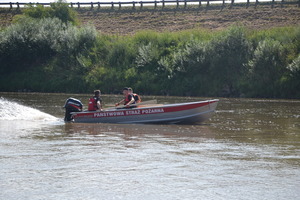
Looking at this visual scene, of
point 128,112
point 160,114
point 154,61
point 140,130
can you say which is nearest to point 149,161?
point 140,130

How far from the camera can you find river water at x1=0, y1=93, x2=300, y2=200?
10.8 m

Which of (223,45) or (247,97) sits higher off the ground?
(223,45)

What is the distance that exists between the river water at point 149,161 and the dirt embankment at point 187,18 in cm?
3658

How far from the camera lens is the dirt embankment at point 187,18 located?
58.1 m

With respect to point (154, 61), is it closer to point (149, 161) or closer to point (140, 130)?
point (140, 130)

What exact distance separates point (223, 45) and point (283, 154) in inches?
1187

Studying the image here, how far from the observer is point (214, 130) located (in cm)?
2062

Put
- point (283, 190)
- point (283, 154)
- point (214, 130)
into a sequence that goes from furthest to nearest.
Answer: point (214, 130) < point (283, 154) < point (283, 190)

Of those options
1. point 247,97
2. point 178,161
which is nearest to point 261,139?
point 178,161

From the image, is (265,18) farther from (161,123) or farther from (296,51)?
(161,123)

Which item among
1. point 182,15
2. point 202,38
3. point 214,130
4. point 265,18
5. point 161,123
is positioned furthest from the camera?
point 182,15

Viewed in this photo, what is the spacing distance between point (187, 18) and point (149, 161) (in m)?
52.1

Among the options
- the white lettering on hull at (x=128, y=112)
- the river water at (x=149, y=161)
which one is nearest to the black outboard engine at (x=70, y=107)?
the river water at (x=149, y=161)

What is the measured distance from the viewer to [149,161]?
1364 centimetres
